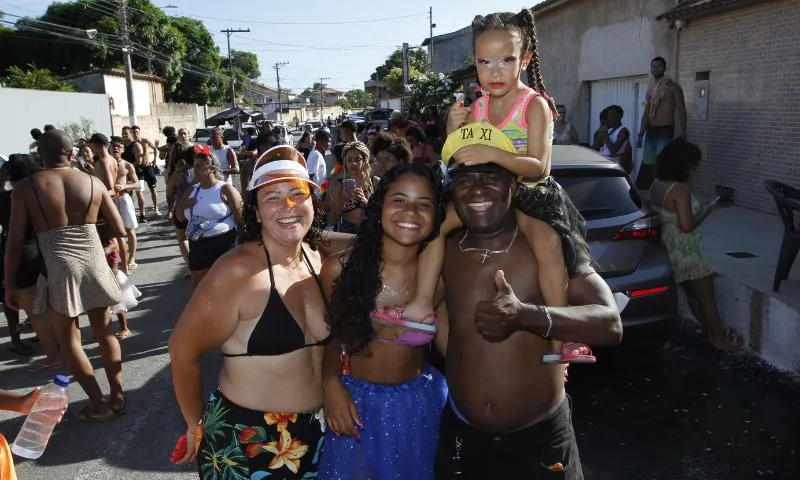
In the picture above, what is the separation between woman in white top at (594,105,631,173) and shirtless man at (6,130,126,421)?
814cm

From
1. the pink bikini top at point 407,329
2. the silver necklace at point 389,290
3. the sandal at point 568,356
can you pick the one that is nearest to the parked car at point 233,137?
the silver necklace at point 389,290

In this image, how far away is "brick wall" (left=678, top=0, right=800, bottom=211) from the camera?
8711mm

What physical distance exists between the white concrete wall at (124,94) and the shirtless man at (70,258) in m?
33.4

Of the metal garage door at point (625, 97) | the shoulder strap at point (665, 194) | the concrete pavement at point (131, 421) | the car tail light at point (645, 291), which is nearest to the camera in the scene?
the concrete pavement at point (131, 421)

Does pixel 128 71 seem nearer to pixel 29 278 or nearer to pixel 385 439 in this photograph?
pixel 29 278

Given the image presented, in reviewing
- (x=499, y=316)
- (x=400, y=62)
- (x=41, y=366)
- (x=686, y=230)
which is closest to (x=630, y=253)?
(x=686, y=230)

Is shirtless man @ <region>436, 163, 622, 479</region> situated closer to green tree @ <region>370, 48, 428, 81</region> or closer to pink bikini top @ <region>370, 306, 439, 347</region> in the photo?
pink bikini top @ <region>370, 306, 439, 347</region>

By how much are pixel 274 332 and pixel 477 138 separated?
3.48ft

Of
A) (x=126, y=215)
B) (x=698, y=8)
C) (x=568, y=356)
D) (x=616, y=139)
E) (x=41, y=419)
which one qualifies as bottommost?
(x=41, y=419)

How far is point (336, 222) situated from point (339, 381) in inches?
137

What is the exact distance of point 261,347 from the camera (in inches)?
93.6

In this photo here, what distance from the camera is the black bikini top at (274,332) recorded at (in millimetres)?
2373

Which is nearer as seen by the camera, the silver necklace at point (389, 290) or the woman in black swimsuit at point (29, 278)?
the silver necklace at point (389, 290)

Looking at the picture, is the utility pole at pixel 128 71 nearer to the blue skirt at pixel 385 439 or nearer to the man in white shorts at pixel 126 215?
the man in white shorts at pixel 126 215
